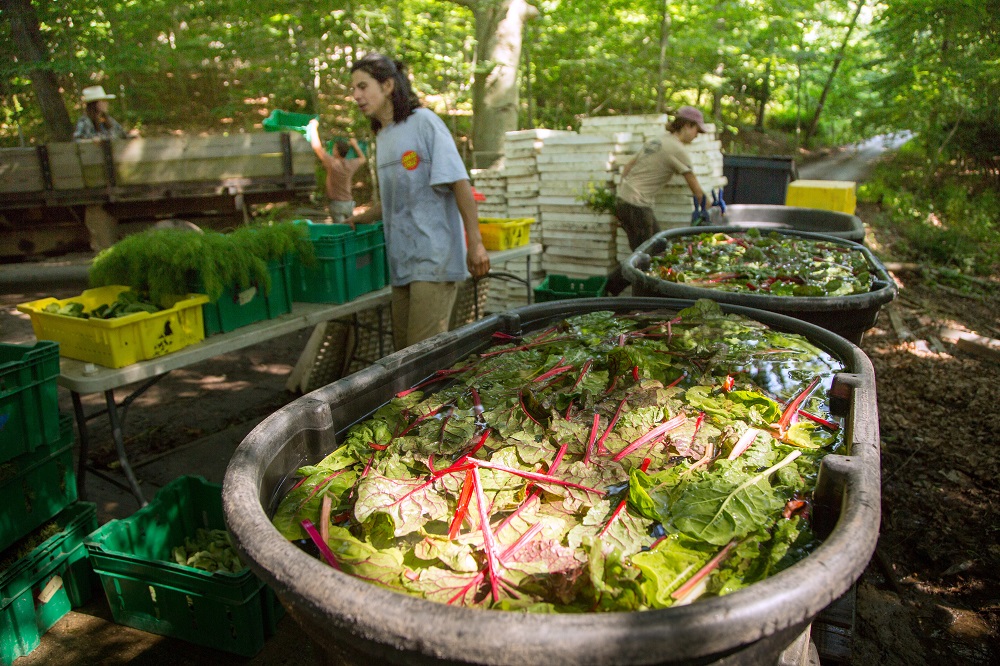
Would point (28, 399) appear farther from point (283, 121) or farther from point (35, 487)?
point (283, 121)

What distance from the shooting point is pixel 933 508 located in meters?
3.68

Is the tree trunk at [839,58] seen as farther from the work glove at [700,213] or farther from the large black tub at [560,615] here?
the large black tub at [560,615]

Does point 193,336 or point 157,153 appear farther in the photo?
point 157,153

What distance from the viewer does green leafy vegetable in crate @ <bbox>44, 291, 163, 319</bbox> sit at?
10.5 feet

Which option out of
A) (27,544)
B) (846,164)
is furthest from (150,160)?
(846,164)

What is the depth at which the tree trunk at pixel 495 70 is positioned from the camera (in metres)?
10.2

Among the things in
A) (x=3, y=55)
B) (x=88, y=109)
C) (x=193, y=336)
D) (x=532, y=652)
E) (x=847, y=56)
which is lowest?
(x=193, y=336)

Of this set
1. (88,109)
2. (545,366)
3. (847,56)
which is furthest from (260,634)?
(847,56)

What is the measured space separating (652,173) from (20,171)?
7.47 meters

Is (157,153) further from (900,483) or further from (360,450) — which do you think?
(900,483)

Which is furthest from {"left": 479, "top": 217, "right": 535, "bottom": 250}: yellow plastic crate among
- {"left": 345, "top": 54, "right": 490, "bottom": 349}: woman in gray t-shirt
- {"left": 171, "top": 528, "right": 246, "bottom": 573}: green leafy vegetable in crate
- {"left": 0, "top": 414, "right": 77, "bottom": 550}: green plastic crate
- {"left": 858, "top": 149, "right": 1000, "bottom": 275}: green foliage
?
{"left": 858, "top": 149, "right": 1000, "bottom": 275}: green foliage

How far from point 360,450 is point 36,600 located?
2126 mm

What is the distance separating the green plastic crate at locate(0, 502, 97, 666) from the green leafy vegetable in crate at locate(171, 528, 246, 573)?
0.43 m

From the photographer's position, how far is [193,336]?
3494mm
